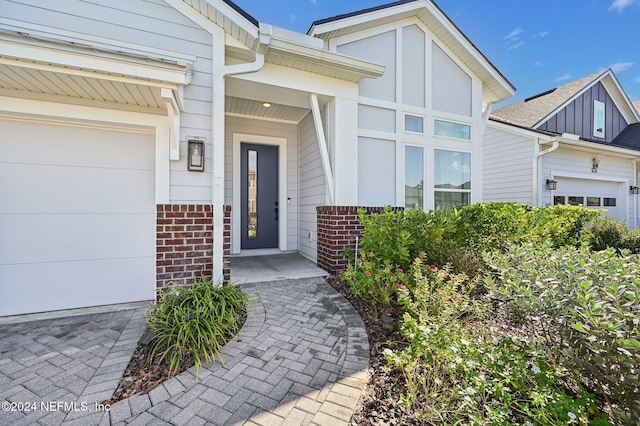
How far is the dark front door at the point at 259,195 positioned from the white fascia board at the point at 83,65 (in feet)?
9.54

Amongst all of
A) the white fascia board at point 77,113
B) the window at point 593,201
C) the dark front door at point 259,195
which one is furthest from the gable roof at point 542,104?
the white fascia board at point 77,113

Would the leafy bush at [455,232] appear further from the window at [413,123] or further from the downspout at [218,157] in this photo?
the downspout at [218,157]

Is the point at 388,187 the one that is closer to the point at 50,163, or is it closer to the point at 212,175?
the point at 212,175

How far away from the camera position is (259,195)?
5766mm

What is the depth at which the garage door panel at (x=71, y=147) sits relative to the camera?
118 inches

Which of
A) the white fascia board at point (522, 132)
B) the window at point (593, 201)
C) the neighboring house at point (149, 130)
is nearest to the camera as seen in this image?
the neighboring house at point (149, 130)

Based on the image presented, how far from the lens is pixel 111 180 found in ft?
11.0

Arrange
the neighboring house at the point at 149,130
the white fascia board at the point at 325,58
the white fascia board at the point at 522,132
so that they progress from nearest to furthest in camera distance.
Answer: the neighboring house at the point at 149,130, the white fascia board at the point at 325,58, the white fascia board at the point at 522,132

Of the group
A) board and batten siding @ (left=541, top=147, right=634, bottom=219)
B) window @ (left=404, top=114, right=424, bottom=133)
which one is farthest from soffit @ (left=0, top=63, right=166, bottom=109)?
board and batten siding @ (left=541, top=147, right=634, bottom=219)

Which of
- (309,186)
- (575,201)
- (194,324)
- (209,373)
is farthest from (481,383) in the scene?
(575,201)

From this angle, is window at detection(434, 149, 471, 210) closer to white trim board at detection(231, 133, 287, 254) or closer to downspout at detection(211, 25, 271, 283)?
white trim board at detection(231, 133, 287, 254)

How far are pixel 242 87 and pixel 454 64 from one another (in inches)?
174

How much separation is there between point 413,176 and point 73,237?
5.18 m

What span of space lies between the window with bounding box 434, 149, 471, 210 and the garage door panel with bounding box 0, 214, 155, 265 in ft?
16.3
